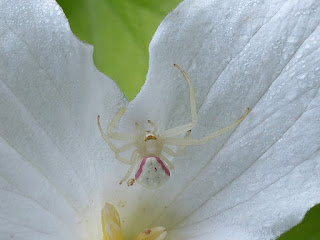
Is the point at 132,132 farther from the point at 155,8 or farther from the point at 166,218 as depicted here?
the point at 155,8

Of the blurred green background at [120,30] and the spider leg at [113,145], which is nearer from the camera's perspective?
the spider leg at [113,145]

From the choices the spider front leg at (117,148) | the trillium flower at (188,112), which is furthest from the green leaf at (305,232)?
the spider front leg at (117,148)

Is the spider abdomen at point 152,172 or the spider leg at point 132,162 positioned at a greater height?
the spider leg at point 132,162

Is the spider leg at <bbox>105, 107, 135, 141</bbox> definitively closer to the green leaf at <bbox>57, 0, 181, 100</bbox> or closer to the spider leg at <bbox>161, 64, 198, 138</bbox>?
the spider leg at <bbox>161, 64, 198, 138</bbox>

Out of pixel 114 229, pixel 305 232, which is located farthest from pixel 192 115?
pixel 305 232

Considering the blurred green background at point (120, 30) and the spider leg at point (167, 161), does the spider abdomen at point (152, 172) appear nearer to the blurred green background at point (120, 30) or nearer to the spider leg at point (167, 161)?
the spider leg at point (167, 161)

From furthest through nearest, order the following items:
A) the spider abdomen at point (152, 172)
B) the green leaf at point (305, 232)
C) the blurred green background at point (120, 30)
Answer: the blurred green background at point (120, 30)
the green leaf at point (305, 232)
the spider abdomen at point (152, 172)

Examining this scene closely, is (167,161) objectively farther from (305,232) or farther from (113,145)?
(305,232)

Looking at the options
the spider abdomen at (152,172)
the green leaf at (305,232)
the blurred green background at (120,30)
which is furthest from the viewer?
the blurred green background at (120,30)
